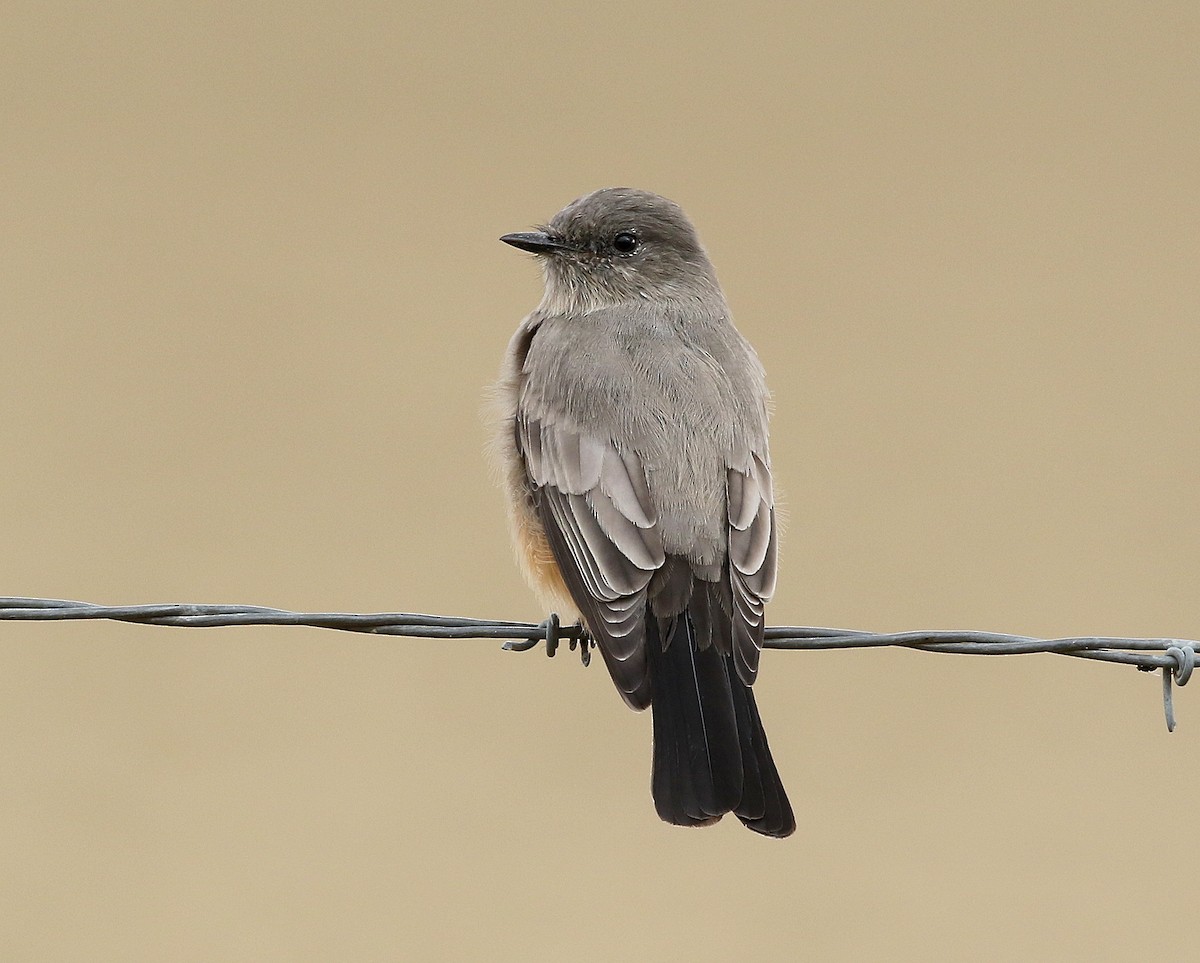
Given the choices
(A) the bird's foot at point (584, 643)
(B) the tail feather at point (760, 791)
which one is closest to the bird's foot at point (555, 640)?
(A) the bird's foot at point (584, 643)

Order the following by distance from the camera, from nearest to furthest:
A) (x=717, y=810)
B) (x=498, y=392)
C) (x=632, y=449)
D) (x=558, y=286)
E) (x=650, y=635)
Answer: (x=717, y=810) → (x=650, y=635) → (x=632, y=449) → (x=498, y=392) → (x=558, y=286)

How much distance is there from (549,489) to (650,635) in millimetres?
573

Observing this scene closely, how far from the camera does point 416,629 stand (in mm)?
2947

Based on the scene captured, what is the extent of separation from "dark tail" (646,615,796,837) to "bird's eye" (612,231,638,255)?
5.49ft

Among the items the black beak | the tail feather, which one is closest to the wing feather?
the tail feather

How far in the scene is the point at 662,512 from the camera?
3.49 meters

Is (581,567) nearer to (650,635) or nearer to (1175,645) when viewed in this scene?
(650,635)

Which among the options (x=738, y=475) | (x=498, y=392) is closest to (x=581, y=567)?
Answer: (x=738, y=475)

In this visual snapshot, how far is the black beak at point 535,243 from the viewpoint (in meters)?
4.62

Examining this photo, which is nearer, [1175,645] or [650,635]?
[1175,645]

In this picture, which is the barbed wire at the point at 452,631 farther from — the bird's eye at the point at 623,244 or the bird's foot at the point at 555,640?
the bird's eye at the point at 623,244

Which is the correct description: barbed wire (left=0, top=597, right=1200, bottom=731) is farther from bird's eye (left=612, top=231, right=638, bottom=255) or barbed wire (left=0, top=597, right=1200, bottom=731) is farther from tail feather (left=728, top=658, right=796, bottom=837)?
bird's eye (left=612, top=231, right=638, bottom=255)

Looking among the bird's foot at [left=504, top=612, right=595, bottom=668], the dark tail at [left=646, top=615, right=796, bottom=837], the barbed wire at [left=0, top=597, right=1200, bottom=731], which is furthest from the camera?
the bird's foot at [left=504, top=612, right=595, bottom=668]

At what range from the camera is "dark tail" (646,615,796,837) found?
3.15m
